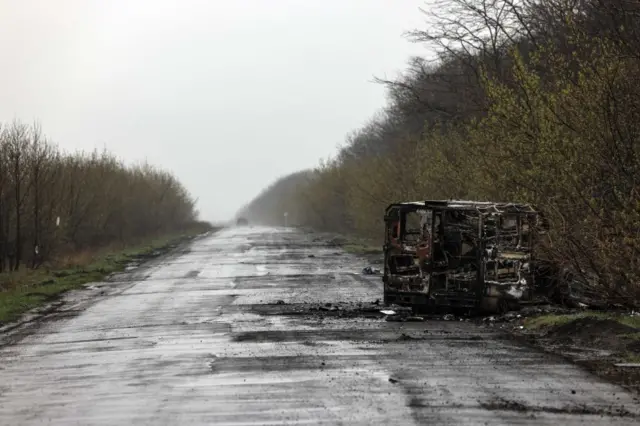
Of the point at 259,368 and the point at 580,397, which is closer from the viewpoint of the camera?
the point at 580,397

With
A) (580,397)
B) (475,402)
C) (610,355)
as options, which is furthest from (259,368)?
(610,355)

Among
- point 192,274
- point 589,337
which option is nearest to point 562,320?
point 589,337

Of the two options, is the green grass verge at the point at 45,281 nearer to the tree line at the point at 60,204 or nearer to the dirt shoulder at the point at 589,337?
the tree line at the point at 60,204

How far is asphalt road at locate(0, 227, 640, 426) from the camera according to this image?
7.42 meters

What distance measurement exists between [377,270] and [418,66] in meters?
17.7

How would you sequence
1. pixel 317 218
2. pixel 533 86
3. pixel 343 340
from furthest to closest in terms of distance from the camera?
1. pixel 317 218
2. pixel 533 86
3. pixel 343 340

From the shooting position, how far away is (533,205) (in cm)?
1559

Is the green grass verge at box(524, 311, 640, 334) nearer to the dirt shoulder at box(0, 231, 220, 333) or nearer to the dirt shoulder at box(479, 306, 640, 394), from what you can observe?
the dirt shoulder at box(479, 306, 640, 394)

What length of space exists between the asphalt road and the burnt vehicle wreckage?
932 mm

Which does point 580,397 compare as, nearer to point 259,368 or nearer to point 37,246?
point 259,368

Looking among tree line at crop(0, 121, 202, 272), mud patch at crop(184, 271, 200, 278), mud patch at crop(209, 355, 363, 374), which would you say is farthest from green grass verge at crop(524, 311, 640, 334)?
tree line at crop(0, 121, 202, 272)

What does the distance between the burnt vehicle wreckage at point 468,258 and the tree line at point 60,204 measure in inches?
771

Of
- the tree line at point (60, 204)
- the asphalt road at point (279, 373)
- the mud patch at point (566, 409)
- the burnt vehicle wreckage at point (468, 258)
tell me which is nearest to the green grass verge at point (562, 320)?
the asphalt road at point (279, 373)

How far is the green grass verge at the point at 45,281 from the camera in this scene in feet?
62.5
